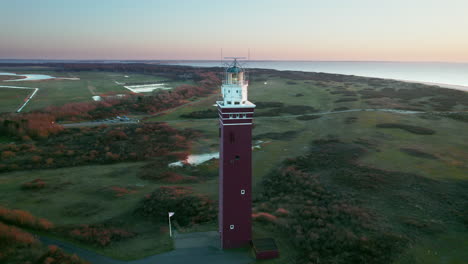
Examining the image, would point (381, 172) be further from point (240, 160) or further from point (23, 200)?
point (23, 200)

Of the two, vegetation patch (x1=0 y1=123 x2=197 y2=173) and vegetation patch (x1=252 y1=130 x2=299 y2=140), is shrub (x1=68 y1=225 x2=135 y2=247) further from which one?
vegetation patch (x1=252 y1=130 x2=299 y2=140)

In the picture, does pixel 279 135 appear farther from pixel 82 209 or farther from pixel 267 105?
pixel 82 209

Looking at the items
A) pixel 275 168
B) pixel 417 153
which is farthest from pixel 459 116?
pixel 275 168

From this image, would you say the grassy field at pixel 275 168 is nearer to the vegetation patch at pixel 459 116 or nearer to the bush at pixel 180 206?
the bush at pixel 180 206

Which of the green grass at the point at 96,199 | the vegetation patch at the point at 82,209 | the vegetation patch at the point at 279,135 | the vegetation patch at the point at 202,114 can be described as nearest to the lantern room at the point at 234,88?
the green grass at the point at 96,199

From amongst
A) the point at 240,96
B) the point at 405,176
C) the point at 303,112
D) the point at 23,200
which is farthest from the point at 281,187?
the point at 303,112

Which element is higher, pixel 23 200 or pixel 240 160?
pixel 240 160

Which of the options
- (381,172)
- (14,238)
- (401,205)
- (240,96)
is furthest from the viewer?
(381,172)

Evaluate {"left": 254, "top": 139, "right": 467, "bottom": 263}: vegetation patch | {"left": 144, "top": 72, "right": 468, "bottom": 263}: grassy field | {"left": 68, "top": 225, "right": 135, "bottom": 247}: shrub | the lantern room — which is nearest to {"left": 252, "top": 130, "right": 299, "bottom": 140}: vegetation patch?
{"left": 144, "top": 72, "right": 468, "bottom": 263}: grassy field
